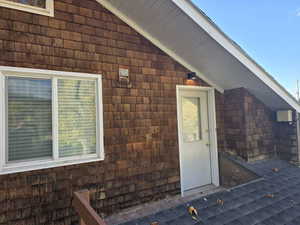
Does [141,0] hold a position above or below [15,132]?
above

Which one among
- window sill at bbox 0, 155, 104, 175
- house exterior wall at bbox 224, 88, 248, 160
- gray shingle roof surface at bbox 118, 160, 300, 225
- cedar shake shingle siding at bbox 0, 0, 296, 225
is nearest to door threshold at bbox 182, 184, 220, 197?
cedar shake shingle siding at bbox 0, 0, 296, 225

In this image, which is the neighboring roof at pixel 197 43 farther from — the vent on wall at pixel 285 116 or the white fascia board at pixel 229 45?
the vent on wall at pixel 285 116

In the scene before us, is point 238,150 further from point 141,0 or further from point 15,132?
point 15,132

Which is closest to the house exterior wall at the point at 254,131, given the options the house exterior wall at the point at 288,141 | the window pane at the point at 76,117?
the house exterior wall at the point at 288,141

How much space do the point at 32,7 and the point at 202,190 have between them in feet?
13.8

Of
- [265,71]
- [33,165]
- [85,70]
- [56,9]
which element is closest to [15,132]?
[33,165]

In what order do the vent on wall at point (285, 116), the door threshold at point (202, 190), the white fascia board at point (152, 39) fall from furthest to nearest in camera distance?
the vent on wall at point (285, 116) < the door threshold at point (202, 190) < the white fascia board at point (152, 39)

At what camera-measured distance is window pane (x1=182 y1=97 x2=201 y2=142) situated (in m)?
3.58

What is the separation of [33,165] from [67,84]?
1.14 meters

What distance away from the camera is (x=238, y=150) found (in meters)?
3.72

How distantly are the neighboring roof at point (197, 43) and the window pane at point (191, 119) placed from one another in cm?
59

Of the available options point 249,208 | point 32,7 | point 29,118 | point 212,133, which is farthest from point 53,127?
point 212,133

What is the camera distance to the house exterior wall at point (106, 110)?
208 cm

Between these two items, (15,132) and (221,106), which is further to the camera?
(221,106)
